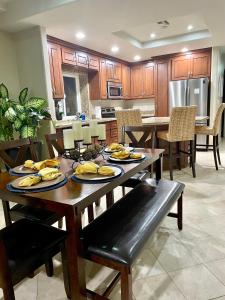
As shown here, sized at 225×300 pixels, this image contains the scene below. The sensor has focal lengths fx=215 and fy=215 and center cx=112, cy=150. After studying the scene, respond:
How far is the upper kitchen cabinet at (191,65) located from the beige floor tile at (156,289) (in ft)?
16.3

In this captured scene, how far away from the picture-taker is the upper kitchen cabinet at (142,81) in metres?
6.13

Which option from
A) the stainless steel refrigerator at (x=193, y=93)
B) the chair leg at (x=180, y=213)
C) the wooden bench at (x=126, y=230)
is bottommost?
the chair leg at (x=180, y=213)

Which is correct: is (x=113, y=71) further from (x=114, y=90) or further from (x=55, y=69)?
(x=55, y=69)

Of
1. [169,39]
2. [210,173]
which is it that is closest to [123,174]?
[210,173]

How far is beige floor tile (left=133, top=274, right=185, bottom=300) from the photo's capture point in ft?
4.46

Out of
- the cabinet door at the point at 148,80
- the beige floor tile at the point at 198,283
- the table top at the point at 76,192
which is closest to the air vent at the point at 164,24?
the cabinet door at the point at 148,80

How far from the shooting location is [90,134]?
173 cm

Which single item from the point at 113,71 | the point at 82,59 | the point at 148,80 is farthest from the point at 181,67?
the point at 82,59

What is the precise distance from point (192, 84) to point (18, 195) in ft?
16.5

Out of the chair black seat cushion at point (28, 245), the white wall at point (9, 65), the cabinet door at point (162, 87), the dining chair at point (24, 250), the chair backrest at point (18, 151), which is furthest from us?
the cabinet door at point (162, 87)

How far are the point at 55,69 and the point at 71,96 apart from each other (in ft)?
4.02

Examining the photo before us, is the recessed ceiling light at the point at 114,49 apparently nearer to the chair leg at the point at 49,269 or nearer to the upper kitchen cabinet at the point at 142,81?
the upper kitchen cabinet at the point at 142,81

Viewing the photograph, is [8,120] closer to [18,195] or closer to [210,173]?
[18,195]

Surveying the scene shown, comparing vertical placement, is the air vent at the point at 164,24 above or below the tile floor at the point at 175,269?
above
